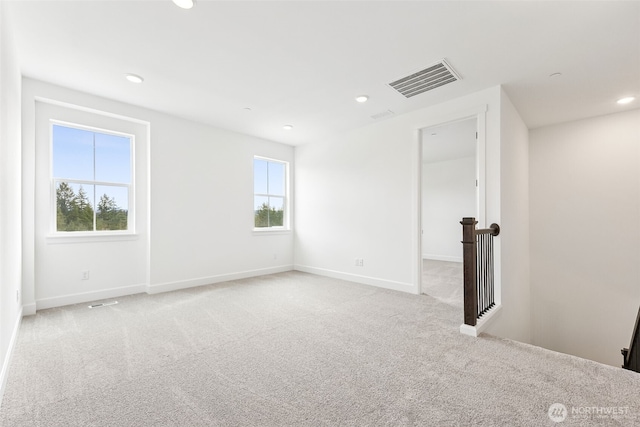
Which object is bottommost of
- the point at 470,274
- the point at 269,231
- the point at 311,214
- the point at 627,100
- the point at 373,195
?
the point at 470,274

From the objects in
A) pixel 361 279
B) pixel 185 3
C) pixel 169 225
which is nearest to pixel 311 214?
pixel 361 279

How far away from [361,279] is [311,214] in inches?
64.2

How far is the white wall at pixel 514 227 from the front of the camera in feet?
10.7

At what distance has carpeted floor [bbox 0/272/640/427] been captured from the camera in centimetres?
151

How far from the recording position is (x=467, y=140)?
5496mm

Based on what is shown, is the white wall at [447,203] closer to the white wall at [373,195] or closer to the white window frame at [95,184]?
the white wall at [373,195]

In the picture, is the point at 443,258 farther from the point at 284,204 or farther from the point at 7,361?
the point at 7,361

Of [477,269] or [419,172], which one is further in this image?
[419,172]

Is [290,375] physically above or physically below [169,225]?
below

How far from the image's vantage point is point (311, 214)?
5.51m

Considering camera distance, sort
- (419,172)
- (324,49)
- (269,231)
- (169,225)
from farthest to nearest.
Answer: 1. (269,231)
2. (169,225)
3. (419,172)
4. (324,49)

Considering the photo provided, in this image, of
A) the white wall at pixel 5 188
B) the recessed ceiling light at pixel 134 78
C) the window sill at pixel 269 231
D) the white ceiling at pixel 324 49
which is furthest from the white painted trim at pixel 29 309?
the window sill at pixel 269 231

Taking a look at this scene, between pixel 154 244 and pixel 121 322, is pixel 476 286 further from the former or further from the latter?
pixel 154 244

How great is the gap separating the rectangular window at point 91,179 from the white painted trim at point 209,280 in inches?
37.3
